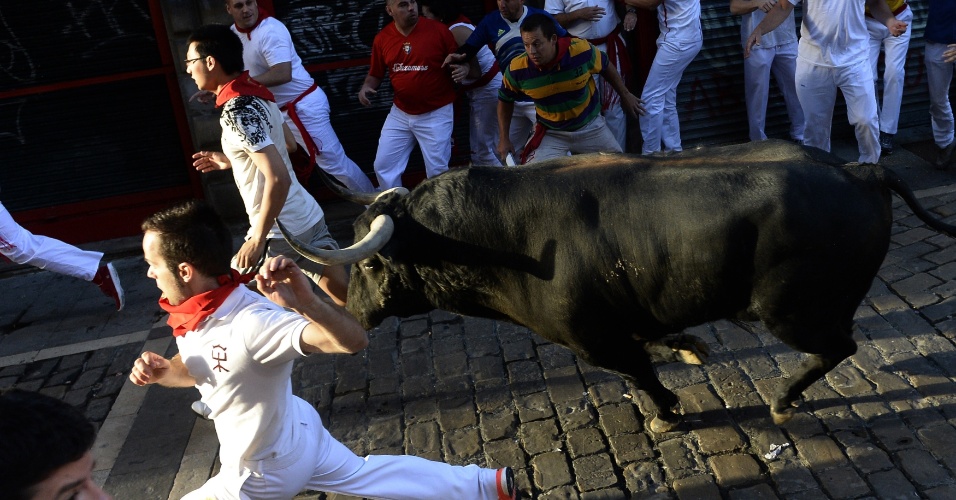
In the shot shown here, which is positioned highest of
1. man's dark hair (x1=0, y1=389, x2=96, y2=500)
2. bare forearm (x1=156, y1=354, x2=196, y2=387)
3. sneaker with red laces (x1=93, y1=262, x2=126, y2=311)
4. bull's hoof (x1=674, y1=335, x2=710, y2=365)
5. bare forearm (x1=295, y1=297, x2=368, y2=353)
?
man's dark hair (x1=0, y1=389, x2=96, y2=500)

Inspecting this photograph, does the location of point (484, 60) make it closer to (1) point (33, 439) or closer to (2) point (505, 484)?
(2) point (505, 484)

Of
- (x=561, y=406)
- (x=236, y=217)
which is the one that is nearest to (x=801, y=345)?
(x=561, y=406)

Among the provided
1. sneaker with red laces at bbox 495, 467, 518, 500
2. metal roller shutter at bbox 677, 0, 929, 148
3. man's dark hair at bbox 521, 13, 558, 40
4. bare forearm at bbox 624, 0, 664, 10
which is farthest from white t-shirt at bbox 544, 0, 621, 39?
sneaker with red laces at bbox 495, 467, 518, 500

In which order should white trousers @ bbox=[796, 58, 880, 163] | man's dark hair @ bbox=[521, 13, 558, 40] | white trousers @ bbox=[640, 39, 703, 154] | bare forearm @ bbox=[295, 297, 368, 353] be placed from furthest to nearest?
white trousers @ bbox=[640, 39, 703, 154]
white trousers @ bbox=[796, 58, 880, 163]
man's dark hair @ bbox=[521, 13, 558, 40]
bare forearm @ bbox=[295, 297, 368, 353]

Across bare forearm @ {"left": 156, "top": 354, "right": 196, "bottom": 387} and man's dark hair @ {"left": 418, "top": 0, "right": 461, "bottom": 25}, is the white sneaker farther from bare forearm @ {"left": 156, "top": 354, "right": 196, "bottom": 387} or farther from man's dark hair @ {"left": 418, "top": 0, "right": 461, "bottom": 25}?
man's dark hair @ {"left": 418, "top": 0, "right": 461, "bottom": 25}

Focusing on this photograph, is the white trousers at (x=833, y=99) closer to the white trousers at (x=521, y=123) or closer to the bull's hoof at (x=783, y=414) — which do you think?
the white trousers at (x=521, y=123)

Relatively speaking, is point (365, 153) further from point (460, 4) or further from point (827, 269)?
point (827, 269)

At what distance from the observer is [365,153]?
8820 mm

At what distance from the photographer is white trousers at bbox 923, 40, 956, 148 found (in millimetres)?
8008

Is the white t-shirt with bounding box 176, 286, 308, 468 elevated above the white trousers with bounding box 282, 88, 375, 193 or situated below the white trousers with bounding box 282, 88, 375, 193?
above

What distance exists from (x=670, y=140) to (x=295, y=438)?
5.75m

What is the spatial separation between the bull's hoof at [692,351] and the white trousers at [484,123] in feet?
11.3

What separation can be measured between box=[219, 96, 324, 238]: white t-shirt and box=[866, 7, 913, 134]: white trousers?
534 centimetres

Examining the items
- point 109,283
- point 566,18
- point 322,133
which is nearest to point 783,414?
point 566,18
